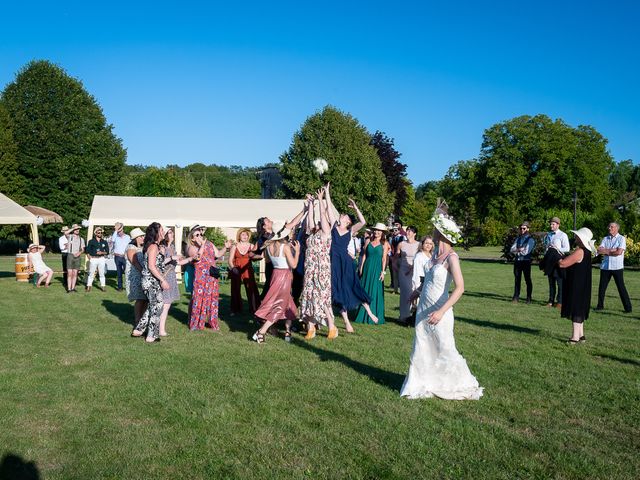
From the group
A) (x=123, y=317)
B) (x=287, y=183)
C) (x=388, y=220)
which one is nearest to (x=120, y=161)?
(x=287, y=183)

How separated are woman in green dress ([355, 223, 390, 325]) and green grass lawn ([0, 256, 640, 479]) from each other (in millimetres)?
1171

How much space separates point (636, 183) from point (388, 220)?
217 ft

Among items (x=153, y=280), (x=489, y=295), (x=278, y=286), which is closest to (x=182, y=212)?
(x=489, y=295)

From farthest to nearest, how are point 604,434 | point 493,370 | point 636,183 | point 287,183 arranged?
point 636,183
point 287,183
point 493,370
point 604,434

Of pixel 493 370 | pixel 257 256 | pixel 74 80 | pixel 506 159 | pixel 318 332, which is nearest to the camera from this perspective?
pixel 493 370

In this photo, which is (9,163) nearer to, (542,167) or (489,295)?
(489,295)

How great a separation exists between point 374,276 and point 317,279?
242 cm

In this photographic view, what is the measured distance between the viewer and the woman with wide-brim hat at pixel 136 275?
1011cm

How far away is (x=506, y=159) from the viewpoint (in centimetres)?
5894

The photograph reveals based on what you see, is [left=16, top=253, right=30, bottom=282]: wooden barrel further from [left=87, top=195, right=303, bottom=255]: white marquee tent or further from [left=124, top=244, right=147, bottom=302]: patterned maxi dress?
[left=124, top=244, right=147, bottom=302]: patterned maxi dress

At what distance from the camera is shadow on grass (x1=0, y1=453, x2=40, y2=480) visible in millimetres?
4364

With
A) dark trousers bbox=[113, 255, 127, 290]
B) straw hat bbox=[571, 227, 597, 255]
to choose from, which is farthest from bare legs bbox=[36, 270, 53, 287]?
straw hat bbox=[571, 227, 597, 255]

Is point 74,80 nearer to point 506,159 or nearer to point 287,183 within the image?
point 287,183

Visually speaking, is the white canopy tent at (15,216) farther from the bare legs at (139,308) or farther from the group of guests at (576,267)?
the group of guests at (576,267)
